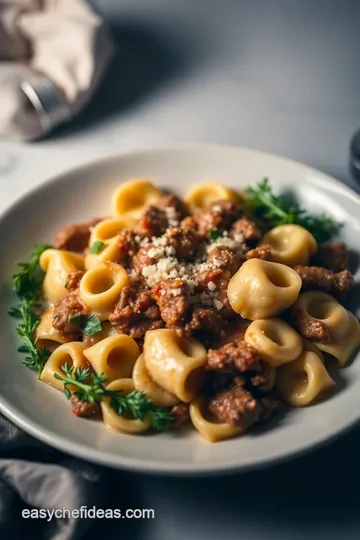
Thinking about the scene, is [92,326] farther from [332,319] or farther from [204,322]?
[332,319]

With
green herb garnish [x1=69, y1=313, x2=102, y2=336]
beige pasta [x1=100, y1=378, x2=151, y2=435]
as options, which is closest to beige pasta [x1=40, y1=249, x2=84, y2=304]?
green herb garnish [x1=69, y1=313, x2=102, y2=336]

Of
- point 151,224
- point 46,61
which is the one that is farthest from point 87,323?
point 46,61

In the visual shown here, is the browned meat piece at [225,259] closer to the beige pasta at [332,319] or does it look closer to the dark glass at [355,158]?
the beige pasta at [332,319]

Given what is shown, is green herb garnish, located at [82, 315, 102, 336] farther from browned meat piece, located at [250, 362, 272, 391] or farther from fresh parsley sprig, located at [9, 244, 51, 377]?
browned meat piece, located at [250, 362, 272, 391]

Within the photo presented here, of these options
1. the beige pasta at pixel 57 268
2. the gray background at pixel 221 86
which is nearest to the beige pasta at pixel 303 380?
the beige pasta at pixel 57 268

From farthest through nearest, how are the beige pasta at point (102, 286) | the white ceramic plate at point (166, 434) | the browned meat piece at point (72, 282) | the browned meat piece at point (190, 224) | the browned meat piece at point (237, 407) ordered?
the browned meat piece at point (190, 224), the browned meat piece at point (72, 282), the beige pasta at point (102, 286), the browned meat piece at point (237, 407), the white ceramic plate at point (166, 434)

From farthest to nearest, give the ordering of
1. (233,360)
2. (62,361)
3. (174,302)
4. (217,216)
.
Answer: (217,216)
(62,361)
(174,302)
(233,360)

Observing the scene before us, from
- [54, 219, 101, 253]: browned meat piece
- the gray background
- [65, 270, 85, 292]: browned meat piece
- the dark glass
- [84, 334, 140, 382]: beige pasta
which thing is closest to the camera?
[84, 334, 140, 382]: beige pasta
